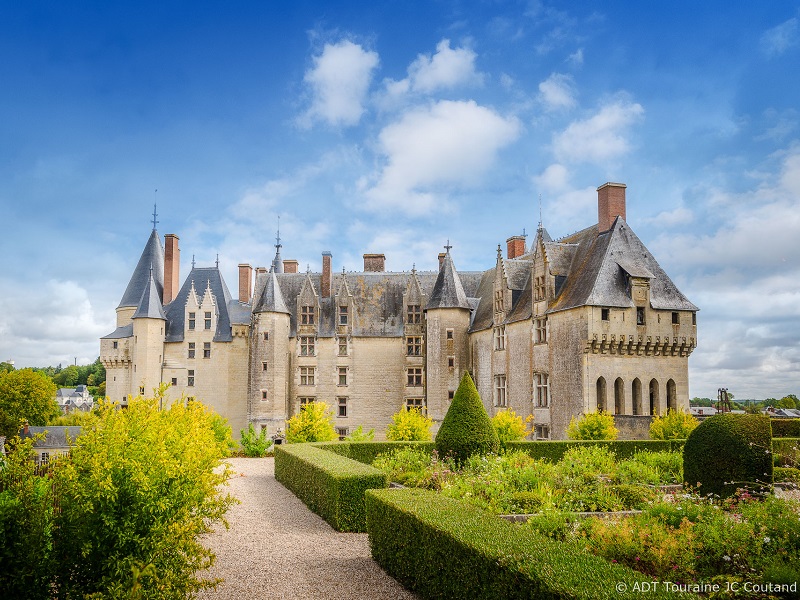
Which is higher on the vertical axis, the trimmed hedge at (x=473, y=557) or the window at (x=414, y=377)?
the window at (x=414, y=377)

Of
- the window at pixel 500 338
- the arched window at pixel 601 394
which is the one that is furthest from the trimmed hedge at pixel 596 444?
the window at pixel 500 338

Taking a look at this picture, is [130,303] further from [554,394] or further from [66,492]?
[66,492]

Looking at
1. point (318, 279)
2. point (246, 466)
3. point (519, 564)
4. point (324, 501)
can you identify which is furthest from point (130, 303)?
point (519, 564)

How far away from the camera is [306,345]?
33.6 meters

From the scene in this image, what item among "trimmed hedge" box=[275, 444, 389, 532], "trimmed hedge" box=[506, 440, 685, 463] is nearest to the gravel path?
"trimmed hedge" box=[275, 444, 389, 532]

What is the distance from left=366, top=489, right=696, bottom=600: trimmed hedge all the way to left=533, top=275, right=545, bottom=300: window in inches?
701

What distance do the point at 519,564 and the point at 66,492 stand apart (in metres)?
4.59

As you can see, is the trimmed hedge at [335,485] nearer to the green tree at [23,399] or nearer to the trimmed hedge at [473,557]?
the trimmed hedge at [473,557]

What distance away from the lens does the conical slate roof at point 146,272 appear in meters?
35.9

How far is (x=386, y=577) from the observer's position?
870 centimetres

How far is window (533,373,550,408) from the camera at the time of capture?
25859 mm

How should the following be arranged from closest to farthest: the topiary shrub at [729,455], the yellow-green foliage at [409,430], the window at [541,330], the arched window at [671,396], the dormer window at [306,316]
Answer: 1. the topiary shrub at [729,455]
2. the yellow-green foliage at [409,430]
3. the arched window at [671,396]
4. the window at [541,330]
5. the dormer window at [306,316]

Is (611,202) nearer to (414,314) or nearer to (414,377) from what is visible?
(414,314)

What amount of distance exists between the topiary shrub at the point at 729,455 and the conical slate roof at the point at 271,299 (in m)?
23.2
